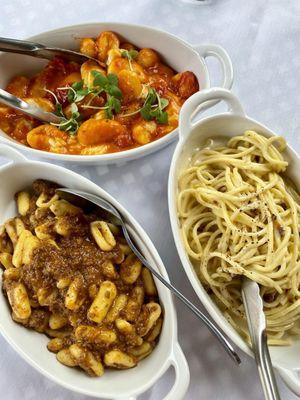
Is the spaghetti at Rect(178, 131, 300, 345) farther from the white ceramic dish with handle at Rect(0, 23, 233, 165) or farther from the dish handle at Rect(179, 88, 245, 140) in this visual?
the white ceramic dish with handle at Rect(0, 23, 233, 165)

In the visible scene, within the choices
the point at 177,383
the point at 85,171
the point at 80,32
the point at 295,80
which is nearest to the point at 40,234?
the point at 85,171

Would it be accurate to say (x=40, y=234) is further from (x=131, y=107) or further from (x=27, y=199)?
(x=131, y=107)

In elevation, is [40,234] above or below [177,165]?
below

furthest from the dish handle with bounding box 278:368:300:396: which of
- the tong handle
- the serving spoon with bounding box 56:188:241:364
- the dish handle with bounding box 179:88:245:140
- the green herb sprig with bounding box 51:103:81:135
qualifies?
the tong handle

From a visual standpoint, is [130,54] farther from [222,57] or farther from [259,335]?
[259,335]

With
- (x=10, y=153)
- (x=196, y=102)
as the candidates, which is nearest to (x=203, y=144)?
(x=196, y=102)
